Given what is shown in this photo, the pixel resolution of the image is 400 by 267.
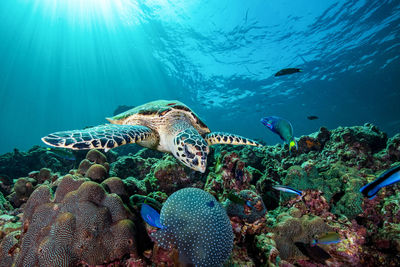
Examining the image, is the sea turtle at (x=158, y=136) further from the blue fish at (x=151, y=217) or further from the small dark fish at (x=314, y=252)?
the small dark fish at (x=314, y=252)

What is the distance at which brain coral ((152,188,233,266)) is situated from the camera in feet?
4.50

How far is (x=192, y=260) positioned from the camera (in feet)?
4.41

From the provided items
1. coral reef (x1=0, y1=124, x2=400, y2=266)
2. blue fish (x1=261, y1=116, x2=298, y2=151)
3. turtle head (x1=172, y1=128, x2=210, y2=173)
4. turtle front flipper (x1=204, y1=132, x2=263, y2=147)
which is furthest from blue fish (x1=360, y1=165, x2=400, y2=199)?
turtle front flipper (x1=204, y1=132, x2=263, y2=147)

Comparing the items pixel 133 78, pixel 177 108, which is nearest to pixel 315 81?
pixel 177 108

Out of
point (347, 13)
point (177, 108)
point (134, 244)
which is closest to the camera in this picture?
point (134, 244)

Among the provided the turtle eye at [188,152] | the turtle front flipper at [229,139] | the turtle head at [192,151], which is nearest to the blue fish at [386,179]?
the turtle head at [192,151]

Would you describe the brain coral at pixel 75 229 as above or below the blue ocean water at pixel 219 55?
below

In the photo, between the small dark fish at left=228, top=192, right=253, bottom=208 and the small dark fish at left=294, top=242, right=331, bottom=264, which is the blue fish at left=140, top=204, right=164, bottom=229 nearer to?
the small dark fish at left=228, top=192, right=253, bottom=208

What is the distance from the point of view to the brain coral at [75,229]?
1.53 meters

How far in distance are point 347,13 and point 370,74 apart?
15.5 metres

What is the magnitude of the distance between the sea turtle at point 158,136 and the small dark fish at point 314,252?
1.64 m

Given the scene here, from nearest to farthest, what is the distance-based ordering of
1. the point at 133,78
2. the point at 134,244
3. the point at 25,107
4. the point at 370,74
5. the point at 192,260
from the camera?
1. the point at 192,260
2. the point at 134,244
3. the point at 370,74
4. the point at 133,78
5. the point at 25,107

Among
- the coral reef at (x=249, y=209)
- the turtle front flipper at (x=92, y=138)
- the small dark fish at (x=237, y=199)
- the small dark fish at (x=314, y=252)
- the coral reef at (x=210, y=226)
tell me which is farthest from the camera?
the turtle front flipper at (x=92, y=138)

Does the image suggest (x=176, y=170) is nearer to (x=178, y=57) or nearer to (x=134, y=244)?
(x=134, y=244)
